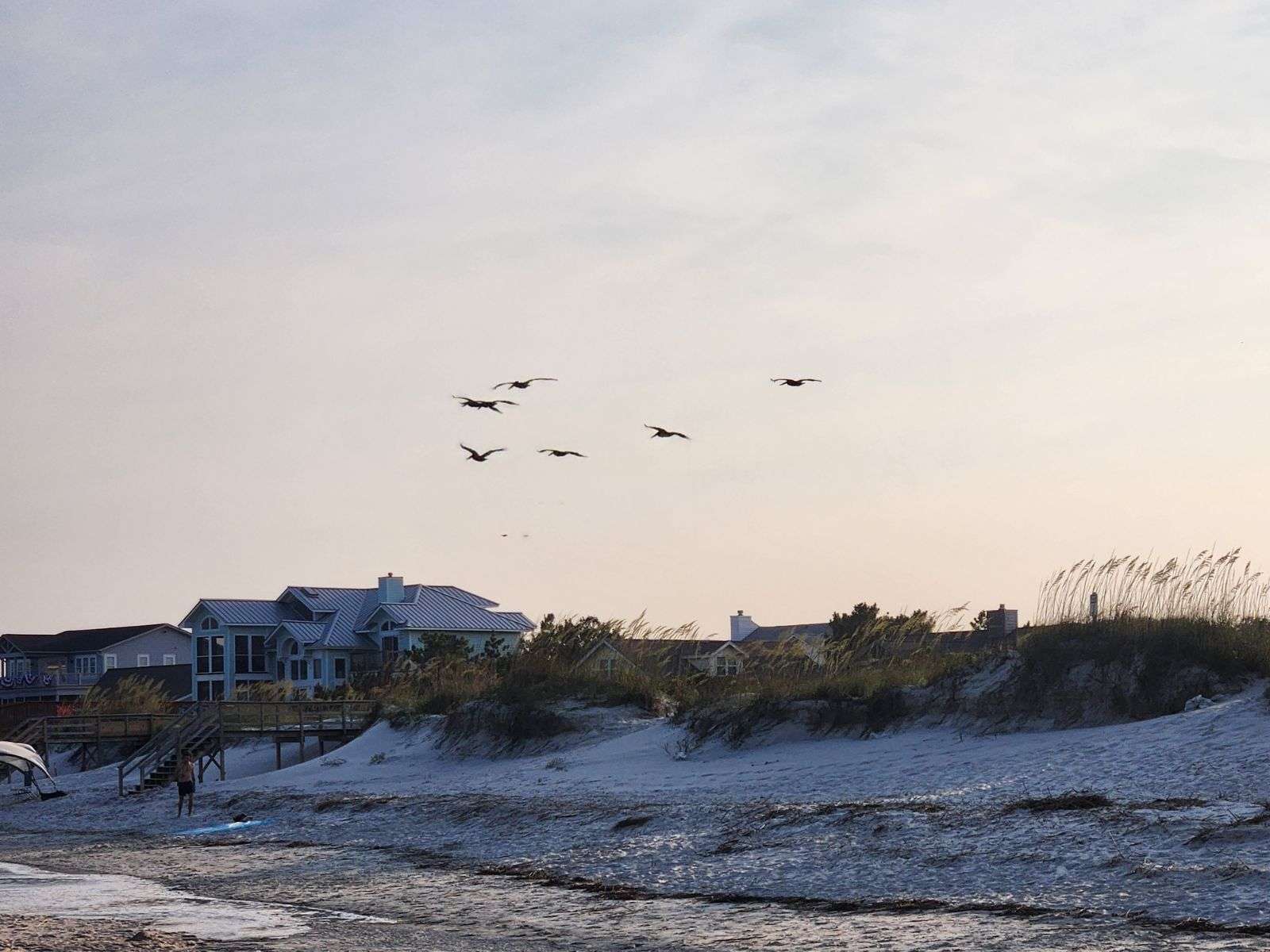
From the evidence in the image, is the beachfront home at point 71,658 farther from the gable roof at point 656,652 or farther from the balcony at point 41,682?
the gable roof at point 656,652

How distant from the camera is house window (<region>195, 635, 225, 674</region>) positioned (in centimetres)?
8194

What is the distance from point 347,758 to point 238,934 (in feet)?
71.8

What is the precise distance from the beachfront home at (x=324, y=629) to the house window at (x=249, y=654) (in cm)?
4

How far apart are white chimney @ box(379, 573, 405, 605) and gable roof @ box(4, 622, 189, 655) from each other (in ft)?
81.6

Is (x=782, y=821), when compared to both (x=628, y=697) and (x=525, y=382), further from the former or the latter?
(x=628, y=697)

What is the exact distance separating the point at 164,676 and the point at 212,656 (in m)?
8.11

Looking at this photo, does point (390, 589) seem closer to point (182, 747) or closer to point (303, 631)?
point (303, 631)

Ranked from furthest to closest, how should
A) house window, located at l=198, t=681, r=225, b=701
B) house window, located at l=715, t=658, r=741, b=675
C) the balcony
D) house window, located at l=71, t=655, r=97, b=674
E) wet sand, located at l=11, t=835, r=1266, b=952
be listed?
house window, located at l=71, t=655, r=97, b=674
the balcony
house window, located at l=198, t=681, r=225, b=701
house window, located at l=715, t=658, r=741, b=675
wet sand, located at l=11, t=835, r=1266, b=952

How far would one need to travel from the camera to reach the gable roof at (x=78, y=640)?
97.1 m

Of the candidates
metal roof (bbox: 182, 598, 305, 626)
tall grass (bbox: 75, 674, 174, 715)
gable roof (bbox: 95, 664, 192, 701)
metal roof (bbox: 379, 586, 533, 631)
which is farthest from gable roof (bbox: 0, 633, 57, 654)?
tall grass (bbox: 75, 674, 174, 715)

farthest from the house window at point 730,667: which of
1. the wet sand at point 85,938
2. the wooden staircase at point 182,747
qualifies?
the wet sand at point 85,938

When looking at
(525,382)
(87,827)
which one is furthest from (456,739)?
(525,382)

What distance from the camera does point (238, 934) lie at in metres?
16.0

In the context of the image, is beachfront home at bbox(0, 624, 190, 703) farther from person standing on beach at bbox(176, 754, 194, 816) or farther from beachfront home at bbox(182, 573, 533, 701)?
person standing on beach at bbox(176, 754, 194, 816)
